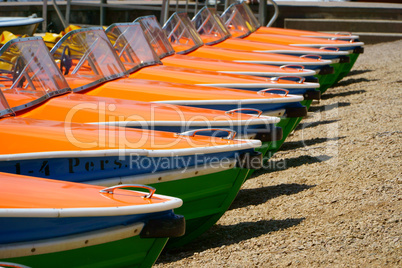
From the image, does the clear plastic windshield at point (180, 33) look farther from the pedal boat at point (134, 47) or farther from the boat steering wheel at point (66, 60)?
the boat steering wheel at point (66, 60)

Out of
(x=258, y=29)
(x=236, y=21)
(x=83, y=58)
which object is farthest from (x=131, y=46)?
(x=258, y=29)

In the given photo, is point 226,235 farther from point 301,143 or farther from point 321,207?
Result: point 301,143

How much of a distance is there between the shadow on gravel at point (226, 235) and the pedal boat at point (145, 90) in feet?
4.06

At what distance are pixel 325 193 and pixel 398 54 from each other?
10.2 meters

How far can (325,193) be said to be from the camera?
5574 millimetres

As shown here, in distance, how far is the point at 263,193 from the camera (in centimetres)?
595

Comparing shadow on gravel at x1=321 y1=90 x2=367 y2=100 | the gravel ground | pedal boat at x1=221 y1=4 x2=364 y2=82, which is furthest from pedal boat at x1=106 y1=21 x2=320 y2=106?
shadow on gravel at x1=321 y1=90 x2=367 y2=100

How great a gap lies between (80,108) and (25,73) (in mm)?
511

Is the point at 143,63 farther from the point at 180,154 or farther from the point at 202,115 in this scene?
the point at 180,154

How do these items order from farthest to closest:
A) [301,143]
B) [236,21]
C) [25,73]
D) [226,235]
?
[236,21] → [301,143] → [25,73] → [226,235]

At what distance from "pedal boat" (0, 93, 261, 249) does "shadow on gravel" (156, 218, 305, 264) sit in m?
0.13

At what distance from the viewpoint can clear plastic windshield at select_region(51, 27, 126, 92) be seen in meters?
5.85

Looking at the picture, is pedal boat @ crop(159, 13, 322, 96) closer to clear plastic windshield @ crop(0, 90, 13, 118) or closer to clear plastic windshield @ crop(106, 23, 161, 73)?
clear plastic windshield @ crop(106, 23, 161, 73)

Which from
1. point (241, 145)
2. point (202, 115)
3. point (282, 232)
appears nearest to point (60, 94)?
point (202, 115)
